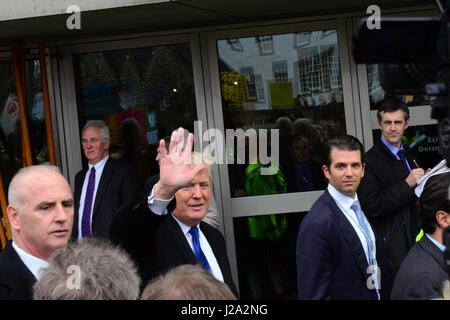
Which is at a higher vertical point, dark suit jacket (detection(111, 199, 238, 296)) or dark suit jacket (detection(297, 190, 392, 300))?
dark suit jacket (detection(111, 199, 238, 296))

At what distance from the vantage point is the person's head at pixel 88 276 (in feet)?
6.97

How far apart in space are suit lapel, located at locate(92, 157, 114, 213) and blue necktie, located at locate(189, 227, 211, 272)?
2279mm

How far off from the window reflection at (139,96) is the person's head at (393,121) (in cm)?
168

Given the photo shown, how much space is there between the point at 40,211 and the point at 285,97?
146 inches

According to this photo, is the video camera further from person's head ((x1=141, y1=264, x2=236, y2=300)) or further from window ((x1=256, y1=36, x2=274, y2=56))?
window ((x1=256, y1=36, x2=274, y2=56))

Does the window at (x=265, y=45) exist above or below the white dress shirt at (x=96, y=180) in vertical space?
above

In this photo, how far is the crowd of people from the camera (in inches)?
86.9

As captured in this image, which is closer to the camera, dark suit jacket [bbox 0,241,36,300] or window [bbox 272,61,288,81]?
dark suit jacket [bbox 0,241,36,300]

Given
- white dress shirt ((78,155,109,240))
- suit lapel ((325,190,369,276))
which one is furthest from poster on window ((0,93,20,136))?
suit lapel ((325,190,369,276))

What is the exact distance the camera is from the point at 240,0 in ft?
16.7

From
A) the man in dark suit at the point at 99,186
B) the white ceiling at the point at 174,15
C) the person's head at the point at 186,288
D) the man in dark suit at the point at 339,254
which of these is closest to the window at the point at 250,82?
the white ceiling at the point at 174,15

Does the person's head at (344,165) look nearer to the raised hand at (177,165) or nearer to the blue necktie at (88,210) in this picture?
the raised hand at (177,165)
